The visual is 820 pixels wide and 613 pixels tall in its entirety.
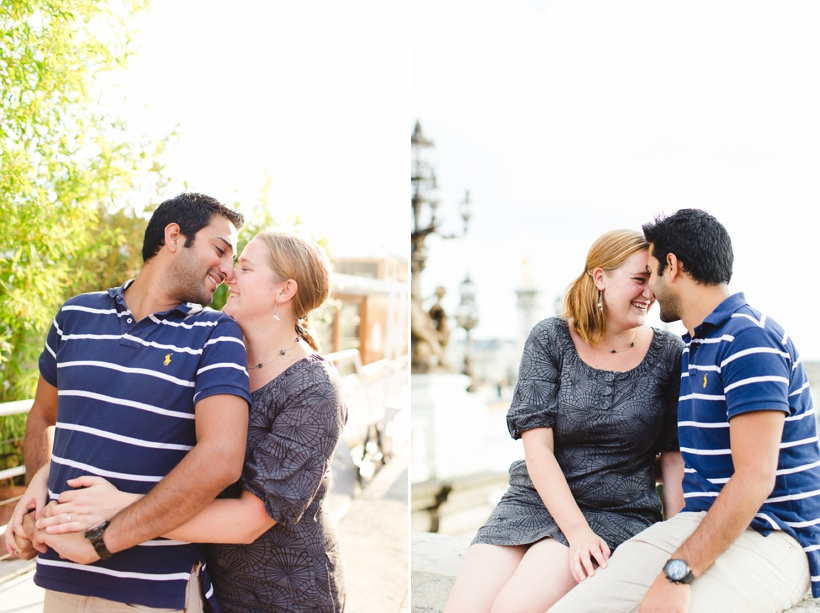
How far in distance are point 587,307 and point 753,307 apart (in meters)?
Result: 0.47

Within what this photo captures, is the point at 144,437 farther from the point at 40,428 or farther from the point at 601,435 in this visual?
the point at 601,435

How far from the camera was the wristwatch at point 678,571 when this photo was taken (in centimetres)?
124

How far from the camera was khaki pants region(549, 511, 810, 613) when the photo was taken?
4.12 feet

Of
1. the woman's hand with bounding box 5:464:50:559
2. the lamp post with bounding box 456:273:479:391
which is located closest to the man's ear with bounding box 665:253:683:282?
the woman's hand with bounding box 5:464:50:559

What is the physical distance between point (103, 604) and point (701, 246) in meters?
1.60

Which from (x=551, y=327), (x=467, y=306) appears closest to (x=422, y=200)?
(x=467, y=306)

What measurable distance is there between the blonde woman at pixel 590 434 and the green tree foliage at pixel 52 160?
2413 mm

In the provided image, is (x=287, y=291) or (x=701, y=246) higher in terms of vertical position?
Answer: (x=701, y=246)

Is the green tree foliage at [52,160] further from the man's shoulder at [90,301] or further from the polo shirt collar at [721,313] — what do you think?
the polo shirt collar at [721,313]

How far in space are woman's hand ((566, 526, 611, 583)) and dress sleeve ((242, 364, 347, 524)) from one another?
2.17 feet

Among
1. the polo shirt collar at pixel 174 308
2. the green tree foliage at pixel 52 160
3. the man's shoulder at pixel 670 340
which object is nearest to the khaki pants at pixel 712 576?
the man's shoulder at pixel 670 340

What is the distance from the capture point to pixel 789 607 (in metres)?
1.35

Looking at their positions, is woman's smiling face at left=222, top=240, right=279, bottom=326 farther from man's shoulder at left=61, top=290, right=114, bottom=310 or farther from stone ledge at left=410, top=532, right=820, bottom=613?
stone ledge at left=410, top=532, right=820, bottom=613

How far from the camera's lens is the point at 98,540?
1.19 metres
